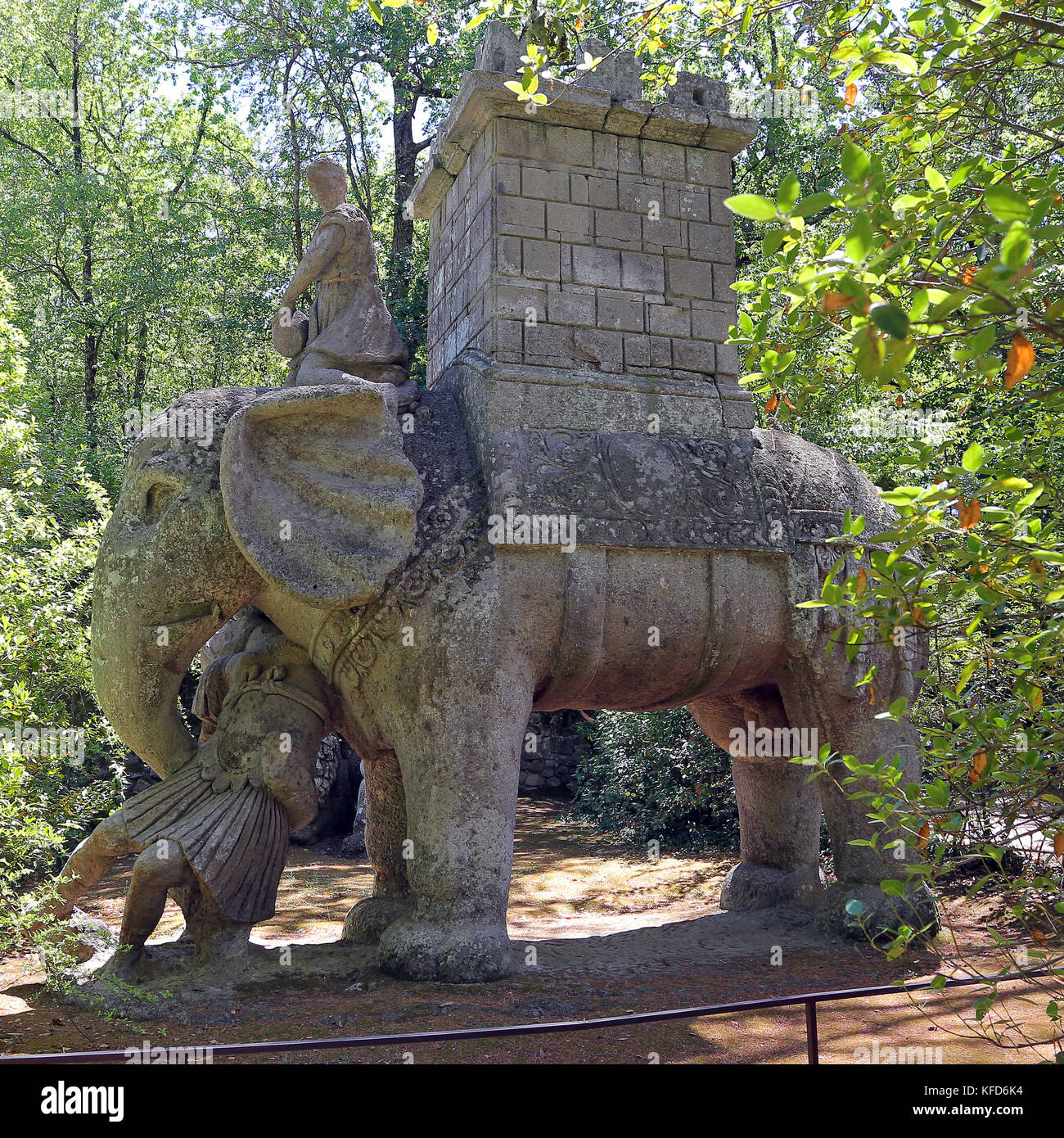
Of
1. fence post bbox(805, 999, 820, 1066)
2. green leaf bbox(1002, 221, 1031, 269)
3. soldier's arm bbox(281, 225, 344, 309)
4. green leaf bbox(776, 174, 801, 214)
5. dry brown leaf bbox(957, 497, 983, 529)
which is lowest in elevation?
fence post bbox(805, 999, 820, 1066)

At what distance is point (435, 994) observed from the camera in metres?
4.36

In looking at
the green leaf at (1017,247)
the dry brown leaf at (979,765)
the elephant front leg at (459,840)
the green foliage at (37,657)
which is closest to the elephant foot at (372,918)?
the elephant front leg at (459,840)

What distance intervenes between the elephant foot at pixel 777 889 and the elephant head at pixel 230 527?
3.03m

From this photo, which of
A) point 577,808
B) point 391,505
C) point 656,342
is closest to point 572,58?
point 656,342

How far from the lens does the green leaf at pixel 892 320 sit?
6.31 feet

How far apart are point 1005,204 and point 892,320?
34 cm

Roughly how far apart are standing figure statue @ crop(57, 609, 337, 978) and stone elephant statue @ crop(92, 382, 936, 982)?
6.8 inches

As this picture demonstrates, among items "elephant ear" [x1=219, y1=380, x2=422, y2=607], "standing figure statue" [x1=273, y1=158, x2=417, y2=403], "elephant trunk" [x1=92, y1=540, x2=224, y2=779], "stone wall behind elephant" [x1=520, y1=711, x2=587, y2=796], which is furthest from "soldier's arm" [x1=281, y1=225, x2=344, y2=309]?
"stone wall behind elephant" [x1=520, y1=711, x2=587, y2=796]

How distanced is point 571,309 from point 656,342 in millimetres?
461

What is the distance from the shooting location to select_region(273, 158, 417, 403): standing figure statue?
5.43 metres

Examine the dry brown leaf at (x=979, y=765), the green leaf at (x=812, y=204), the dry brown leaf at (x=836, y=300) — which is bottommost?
the dry brown leaf at (x=979, y=765)

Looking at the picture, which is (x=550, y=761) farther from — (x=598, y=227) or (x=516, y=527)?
(x=516, y=527)

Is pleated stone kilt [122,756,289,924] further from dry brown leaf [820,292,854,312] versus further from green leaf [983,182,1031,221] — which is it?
green leaf [983,182,1031,221]

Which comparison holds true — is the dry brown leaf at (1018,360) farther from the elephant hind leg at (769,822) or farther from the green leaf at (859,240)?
the elephant hind leg at (769,822)
